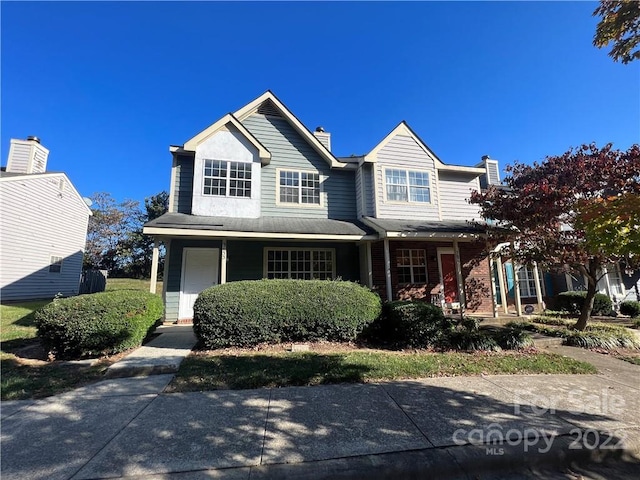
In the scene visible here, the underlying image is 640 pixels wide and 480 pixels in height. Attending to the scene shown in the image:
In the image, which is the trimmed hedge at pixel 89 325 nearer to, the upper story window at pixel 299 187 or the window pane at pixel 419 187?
the upper story window at pixel 299 187

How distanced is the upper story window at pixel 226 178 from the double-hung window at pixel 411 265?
6.47 meters

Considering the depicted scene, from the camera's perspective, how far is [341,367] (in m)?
5.63

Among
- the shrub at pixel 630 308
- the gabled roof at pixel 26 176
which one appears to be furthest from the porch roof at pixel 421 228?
the gabled roof at pixel 26 176

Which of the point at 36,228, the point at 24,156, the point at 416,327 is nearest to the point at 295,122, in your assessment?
the point at 416,327

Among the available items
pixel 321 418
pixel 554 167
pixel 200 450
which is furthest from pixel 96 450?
pixel 554 167

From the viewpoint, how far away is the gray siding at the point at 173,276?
34.8ft

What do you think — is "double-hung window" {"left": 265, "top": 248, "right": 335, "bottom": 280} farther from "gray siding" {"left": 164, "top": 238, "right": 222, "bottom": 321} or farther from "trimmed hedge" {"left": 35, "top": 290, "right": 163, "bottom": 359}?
"trimmed hedge" {"left": 35, "top": 290, "right": 163, "bottom": 359}

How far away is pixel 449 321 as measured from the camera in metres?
8.41

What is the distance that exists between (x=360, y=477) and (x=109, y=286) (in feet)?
85.4

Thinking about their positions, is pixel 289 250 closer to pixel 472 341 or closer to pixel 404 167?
pixel 404 167

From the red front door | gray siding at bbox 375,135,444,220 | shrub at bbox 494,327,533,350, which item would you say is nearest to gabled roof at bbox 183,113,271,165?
gray siding at bbox 375,135,444,220

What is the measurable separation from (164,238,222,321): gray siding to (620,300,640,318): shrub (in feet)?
63.2

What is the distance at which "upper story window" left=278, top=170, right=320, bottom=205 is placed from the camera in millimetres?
12273

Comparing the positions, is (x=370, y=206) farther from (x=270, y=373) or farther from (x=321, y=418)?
(x=321, y=418)
